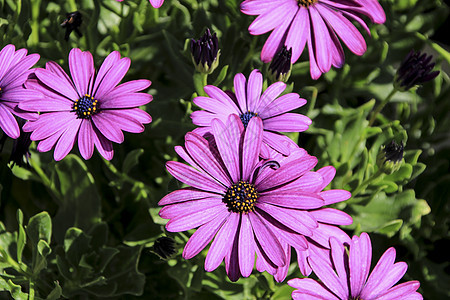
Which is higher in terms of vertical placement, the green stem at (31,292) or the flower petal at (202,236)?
the flower petal at (202,236)

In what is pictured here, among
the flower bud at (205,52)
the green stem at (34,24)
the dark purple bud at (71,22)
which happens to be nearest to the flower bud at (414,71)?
the flower bud at (205,52)

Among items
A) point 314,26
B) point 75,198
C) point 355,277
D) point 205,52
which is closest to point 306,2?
point 314,26

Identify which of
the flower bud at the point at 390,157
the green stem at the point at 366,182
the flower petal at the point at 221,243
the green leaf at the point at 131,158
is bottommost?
the flower petal at the point at 221,243

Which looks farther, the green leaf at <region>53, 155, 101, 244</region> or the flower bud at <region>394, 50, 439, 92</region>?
the green leaf at <region>53, 155, 101, 244</region>

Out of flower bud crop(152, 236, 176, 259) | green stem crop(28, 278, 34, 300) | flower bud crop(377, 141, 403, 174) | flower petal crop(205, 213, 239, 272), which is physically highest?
flower bud crop(377, 141, 403, 174)

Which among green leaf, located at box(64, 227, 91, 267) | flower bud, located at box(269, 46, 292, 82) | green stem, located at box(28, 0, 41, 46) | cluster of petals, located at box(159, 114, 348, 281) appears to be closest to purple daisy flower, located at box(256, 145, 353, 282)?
cluster of petals, located at box(159, 114, 348, 281)

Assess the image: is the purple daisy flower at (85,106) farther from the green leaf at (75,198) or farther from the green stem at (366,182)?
the green stem at (366,182)

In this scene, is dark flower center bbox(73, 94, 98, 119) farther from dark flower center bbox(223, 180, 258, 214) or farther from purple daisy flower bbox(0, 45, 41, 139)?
dark flower center bbox(223, 180, 258, 214)

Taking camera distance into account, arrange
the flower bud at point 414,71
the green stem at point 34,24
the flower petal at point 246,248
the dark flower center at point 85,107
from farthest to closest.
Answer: the green stem at point 34,24 < the flower bud at point 414,71 < the dark flower center at point 85,107 < the flower petal at point 246,248
